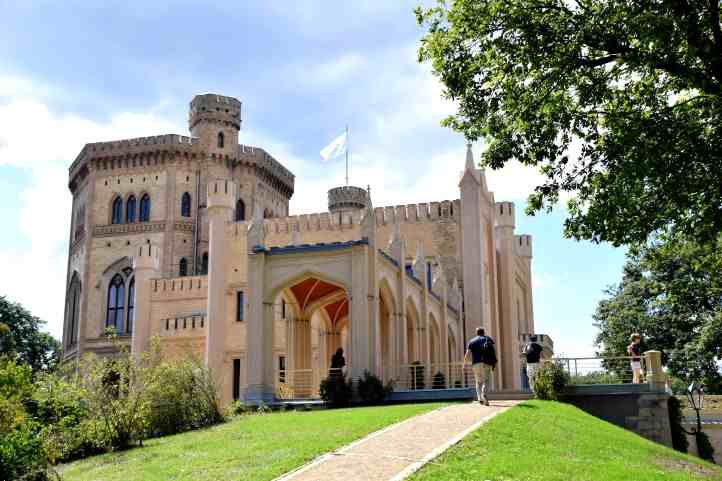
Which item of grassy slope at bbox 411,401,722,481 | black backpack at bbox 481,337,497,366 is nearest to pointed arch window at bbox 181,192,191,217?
black backpack at bbox 481,337,497,366

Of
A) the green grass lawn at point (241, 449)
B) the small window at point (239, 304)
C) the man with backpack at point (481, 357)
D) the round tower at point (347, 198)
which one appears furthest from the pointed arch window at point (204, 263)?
the man with backpack at point (481, 357)

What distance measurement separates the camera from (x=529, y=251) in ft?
158

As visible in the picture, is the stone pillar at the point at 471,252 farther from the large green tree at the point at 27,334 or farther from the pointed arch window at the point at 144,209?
the large green tree at the point at 27,334

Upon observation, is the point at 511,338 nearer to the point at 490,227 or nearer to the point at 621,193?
the point at 490,227

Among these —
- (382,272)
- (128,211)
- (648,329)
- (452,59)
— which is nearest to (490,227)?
(648,329)

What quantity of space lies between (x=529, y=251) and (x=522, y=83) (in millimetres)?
33807

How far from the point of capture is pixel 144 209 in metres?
49.3

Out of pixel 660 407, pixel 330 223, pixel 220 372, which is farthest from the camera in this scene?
pixel 330 223

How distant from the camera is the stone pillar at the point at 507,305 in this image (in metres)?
36.5

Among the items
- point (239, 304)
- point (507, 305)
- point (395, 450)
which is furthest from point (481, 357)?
point (239, 304)

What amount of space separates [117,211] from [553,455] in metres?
42.1

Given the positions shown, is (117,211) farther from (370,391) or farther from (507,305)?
(370,391)

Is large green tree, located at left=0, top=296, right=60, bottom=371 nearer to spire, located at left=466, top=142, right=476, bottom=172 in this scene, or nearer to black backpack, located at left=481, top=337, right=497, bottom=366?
spire, located at left=466, top=142, right=476, bottom=172

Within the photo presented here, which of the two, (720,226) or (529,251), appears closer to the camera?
(720,226)
